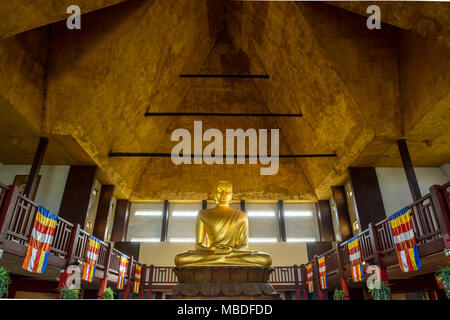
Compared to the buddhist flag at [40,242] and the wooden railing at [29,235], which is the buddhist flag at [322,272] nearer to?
the wooden railing at [29,235]

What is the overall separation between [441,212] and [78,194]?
1089 centimetres

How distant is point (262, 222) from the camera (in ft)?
49.9

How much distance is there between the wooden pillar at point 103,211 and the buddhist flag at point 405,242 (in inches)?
424

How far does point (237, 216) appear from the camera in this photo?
5426mm

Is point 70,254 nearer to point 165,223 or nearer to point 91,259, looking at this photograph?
A: point 91,259

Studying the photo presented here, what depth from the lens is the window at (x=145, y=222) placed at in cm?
Answer: 1472

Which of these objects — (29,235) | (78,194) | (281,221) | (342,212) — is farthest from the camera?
(281,221)

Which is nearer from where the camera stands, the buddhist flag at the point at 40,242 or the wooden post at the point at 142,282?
the buddhist flag at the point at 40,242

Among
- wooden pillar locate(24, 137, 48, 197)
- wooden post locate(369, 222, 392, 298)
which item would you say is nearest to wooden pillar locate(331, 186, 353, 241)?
wooden post locate(369, 222, 392, 298)

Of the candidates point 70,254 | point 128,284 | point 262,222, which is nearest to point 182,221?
point 262,222

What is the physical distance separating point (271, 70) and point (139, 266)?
1031cm

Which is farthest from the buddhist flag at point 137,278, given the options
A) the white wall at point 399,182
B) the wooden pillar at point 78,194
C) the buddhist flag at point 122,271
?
the white wall at point 399,182
